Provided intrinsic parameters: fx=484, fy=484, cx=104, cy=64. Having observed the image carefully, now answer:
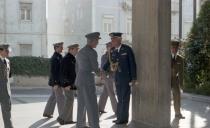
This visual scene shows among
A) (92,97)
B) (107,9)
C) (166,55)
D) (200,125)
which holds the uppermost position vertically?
(107,9)

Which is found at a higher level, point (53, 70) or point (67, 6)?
point (67, 6)

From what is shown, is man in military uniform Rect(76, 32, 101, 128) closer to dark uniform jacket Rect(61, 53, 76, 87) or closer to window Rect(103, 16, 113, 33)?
dark uniform jacket Rect(61, 53, 76, 87)

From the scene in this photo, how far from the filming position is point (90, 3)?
41.6m

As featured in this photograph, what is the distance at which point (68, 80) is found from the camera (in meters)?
11.1

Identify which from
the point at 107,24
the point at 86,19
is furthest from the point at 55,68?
the point at 86,19

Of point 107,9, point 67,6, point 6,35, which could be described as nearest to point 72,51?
point 6,35

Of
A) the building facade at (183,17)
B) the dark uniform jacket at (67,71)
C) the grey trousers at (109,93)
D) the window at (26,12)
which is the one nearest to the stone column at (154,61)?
the dark uniform jacket at (67,71)

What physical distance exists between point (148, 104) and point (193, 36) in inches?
357

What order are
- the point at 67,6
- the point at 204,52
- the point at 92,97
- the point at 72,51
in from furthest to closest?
the point at 67,6, the point at 204,52, the point at 72,51, the point at 92,97

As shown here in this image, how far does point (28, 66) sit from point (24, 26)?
8011 mm

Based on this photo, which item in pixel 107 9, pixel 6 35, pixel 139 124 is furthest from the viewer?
pixel 107 9

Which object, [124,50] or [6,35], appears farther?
[6,35]

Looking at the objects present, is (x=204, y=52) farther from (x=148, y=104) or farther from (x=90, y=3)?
(x=90, y=3)

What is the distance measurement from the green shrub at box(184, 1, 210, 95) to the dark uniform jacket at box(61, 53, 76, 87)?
7782 mm
